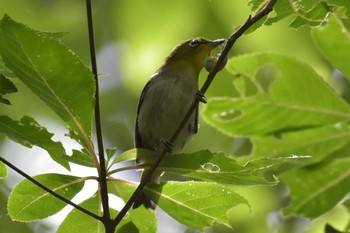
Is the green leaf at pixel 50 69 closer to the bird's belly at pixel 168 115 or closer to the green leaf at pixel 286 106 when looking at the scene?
the green leaf at pixel 286 106

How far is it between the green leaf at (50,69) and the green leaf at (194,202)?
40cm

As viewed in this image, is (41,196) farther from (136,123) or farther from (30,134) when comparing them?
(136,123)

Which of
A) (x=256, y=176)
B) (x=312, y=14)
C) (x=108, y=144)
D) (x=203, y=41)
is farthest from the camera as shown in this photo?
(x=108, y=144)

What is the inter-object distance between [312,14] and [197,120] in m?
1.80

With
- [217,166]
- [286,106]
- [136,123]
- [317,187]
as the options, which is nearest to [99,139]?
[217,166]

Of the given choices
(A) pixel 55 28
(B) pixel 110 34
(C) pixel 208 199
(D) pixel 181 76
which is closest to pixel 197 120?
(D) pixel 181 76

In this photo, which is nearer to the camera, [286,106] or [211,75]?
[211,75]

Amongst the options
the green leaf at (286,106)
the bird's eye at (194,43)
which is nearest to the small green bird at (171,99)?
the bird's eye at (194,43)

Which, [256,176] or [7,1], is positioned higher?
[7,1]

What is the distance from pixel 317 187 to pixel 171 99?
4.25ft

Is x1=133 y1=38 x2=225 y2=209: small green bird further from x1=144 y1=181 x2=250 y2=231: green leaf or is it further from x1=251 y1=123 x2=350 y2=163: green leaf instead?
x1=144 y1=181 x2=250 y2=231: green leaf

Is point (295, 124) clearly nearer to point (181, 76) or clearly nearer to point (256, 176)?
point (256, 176)

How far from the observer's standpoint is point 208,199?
2258mm

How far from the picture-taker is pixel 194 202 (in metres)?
2.28
